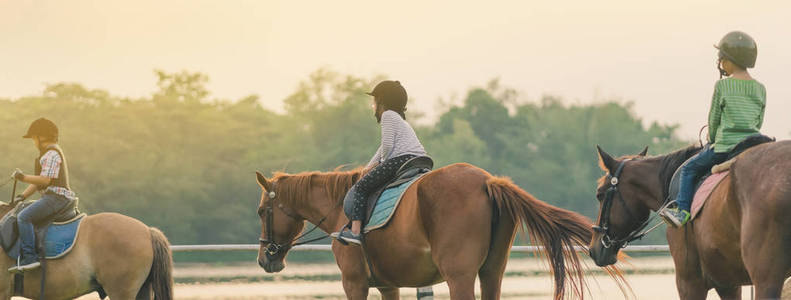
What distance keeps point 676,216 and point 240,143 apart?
54.9m

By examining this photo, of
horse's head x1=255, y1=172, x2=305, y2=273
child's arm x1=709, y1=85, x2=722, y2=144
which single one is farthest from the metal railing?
child's arm x1=709, y1=85, x2=722, y2=144

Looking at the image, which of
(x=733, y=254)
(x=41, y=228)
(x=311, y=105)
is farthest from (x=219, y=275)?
(x=311, y=105)

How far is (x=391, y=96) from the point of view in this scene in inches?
331

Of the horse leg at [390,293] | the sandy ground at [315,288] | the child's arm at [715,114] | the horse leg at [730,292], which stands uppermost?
the child's arm at [715,114]

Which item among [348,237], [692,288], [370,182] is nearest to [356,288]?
[348,237]

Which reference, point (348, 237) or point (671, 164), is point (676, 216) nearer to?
point (671, 164)

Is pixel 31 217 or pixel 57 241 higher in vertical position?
pixel 31 217

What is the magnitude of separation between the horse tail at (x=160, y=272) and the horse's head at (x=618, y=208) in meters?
3.85

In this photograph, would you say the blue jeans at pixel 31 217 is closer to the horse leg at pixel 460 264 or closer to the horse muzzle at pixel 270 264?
the horse muzzle at pixel 270 264

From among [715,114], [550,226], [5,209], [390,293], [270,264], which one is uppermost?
[715,114]

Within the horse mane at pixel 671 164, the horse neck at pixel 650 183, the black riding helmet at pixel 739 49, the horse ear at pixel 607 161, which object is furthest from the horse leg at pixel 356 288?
the black riding helmet at pixel 739 49

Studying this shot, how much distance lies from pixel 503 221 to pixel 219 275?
6421 mm

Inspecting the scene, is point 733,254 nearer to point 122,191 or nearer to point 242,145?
point 122,191

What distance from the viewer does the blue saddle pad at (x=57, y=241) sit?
892cm
